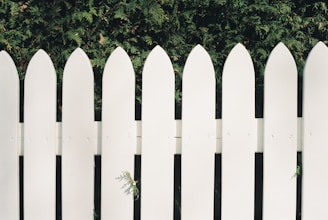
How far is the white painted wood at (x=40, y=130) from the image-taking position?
2.59 m

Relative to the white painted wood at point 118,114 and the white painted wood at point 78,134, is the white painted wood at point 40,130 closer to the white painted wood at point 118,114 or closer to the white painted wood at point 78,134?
the white painted wood at point 78,134

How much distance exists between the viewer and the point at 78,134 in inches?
101

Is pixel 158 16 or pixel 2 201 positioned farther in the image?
pixel 158 16

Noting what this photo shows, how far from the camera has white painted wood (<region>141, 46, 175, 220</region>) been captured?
2.54 m

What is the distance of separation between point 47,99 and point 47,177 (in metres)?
0.40

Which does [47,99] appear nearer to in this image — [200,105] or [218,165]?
[200,105]

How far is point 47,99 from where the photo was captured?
8.48ft

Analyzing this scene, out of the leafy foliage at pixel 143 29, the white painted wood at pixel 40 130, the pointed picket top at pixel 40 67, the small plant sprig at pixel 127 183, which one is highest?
the leafy foliage at pixel 143 29

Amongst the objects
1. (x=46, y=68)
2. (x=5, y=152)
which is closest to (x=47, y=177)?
(x=5, y=152)

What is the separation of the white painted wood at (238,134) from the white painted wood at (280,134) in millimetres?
80

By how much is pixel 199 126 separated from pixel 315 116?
60 cm

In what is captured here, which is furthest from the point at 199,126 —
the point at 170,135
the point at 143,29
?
the point at 143,29

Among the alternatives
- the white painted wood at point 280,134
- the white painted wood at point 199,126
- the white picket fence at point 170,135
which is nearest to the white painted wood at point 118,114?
the white picket fence at point 170,135

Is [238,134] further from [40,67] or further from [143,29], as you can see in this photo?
[40,67]
